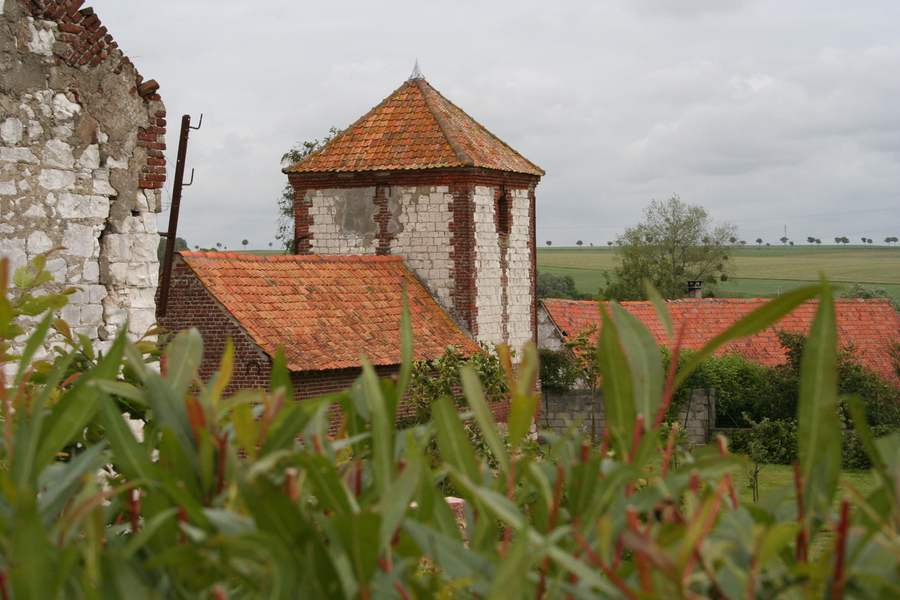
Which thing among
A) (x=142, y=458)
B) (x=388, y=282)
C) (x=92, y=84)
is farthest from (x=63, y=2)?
(x=388, y=282)

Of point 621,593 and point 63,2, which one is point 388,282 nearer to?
point 63,2

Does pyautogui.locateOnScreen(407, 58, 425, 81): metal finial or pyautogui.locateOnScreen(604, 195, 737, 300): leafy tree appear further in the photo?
pyautogui.locateOnScreen(604, 195, 737, 300): leafy tree

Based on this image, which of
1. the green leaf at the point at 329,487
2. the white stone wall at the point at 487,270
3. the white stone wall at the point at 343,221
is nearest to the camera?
the green leaf at the point at 329,487

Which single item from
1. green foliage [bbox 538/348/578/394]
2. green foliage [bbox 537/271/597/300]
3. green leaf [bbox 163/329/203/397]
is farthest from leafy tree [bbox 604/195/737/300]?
green leaf [bbox 163/329/203/397]

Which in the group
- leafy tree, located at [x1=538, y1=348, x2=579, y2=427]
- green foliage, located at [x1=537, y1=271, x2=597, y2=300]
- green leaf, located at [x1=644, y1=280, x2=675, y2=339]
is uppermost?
green leaf, located at [x1=644, y1=280, x2=675, y2=339]

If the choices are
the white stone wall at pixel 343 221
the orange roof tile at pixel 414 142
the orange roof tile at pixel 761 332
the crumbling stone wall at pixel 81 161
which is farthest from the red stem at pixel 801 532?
the orange roof tile at pixel 761 332

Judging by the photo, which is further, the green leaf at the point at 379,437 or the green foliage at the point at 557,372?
the green foliage at the point at 557,372

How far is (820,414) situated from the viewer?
1303 mm

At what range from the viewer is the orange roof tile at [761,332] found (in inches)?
939

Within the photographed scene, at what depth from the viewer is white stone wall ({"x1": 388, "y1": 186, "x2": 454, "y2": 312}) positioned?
16.9 metres

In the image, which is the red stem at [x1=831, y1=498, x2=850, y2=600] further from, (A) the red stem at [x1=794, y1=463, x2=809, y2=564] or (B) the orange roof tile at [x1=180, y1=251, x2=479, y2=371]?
(B) the orange roof tile at [x1=180, y1=251, x2=479, y2=371]

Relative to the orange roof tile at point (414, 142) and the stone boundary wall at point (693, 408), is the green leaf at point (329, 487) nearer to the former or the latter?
the orange roof tile at point (414, 142)

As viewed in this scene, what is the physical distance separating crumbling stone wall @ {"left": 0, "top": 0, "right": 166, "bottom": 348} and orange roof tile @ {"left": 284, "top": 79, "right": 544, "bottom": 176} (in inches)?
392

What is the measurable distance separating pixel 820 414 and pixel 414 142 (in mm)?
16470
